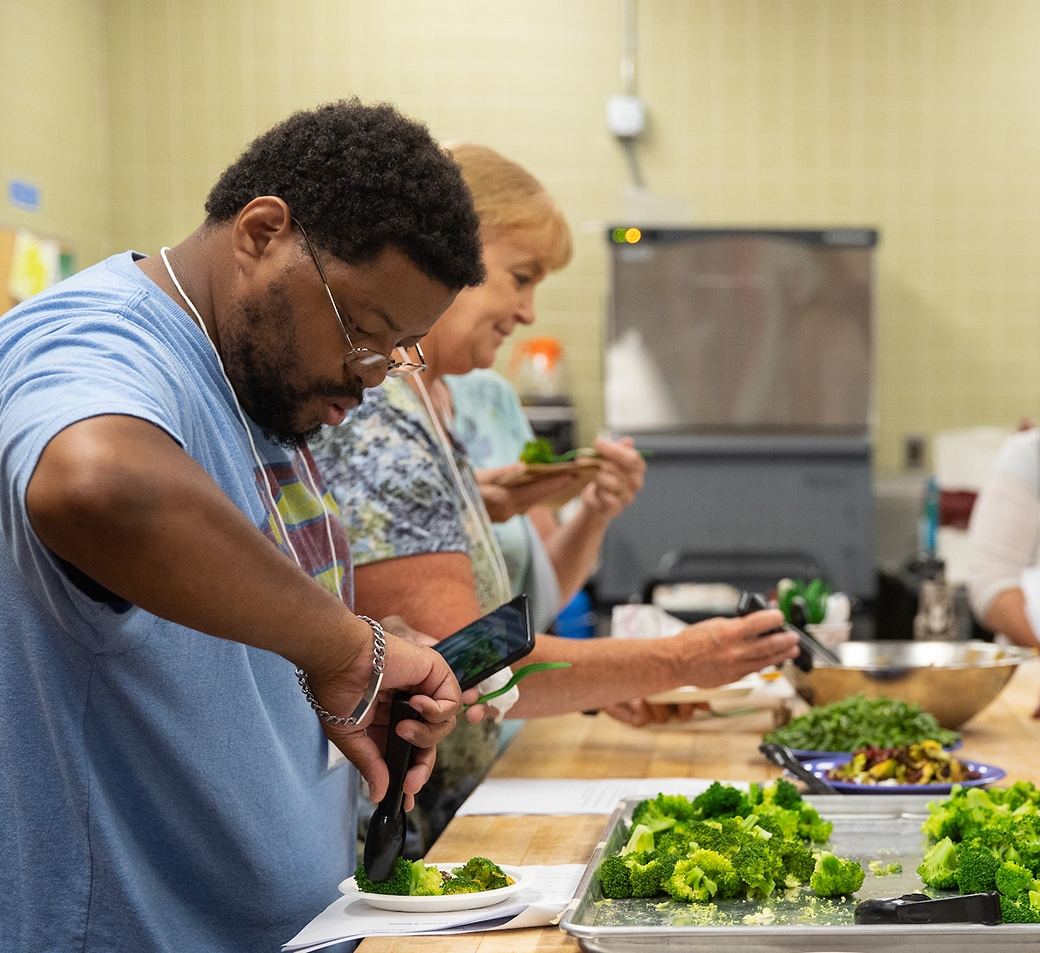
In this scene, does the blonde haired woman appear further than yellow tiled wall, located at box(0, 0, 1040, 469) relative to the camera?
No

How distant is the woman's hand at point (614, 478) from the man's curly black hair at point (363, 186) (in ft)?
3.53

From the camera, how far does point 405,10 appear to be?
16.4 ft

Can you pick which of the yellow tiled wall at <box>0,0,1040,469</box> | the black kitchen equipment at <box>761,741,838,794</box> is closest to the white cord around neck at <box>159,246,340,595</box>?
the black kitchen equipment at <box>761,741,838,794</box>

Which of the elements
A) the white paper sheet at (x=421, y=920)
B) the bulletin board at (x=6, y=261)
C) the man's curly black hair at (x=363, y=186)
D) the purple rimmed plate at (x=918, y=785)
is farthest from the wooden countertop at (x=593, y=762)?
the bulletin board at (x=6, y=261)

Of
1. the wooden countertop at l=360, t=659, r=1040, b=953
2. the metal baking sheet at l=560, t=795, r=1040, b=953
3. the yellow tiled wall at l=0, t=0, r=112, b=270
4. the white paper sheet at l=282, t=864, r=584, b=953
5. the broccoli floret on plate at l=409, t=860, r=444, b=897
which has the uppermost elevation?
the yellow tiled wall at l=0, t=0, r=112, b=270

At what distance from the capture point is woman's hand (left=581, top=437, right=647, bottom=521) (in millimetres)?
2146

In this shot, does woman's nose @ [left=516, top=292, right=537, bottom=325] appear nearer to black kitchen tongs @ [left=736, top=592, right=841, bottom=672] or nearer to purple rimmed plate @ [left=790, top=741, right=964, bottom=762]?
black kitchen tongs @ [left=736, top=592, right=841, bottom=672]

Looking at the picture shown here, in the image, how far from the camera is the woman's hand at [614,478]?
2146 mm

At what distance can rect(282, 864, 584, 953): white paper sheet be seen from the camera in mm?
1028

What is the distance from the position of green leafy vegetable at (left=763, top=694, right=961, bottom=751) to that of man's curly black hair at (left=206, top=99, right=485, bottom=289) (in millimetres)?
991

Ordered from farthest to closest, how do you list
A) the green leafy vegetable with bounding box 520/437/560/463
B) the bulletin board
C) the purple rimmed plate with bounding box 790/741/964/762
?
the bulletin board, the green leafy vegetable with bounding box 520/437/560/463, the purple rimmed plate with bounding box 790/741/964/762

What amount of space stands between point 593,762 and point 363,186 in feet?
3.67

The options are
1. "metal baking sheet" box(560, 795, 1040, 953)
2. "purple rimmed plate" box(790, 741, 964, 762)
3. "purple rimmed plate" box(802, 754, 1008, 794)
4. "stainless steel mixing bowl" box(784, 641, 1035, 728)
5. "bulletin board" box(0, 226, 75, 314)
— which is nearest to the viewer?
"metal baking sheet" box(560, 795, 1040, 953)

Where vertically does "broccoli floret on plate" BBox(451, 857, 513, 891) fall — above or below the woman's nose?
below
